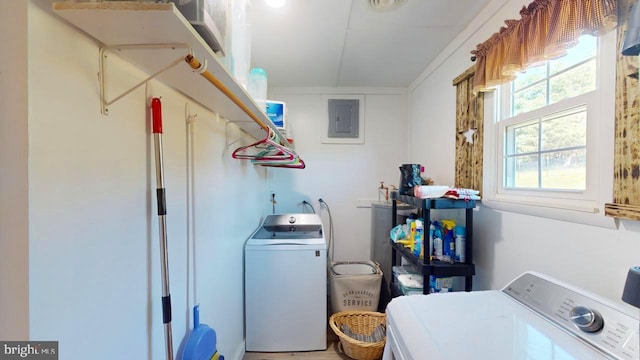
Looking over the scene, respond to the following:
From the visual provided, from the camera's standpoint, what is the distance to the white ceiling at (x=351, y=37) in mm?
1582

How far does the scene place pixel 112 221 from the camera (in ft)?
2.24

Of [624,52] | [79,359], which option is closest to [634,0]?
[624,52]

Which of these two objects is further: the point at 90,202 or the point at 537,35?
the point at 537,35

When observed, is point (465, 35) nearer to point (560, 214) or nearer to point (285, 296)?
point (560, 214)

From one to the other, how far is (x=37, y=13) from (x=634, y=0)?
1.66m

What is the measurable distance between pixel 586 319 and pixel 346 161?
7.87 feet

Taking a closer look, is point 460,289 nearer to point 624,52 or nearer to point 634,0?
A: point 624,52

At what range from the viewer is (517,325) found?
812mm

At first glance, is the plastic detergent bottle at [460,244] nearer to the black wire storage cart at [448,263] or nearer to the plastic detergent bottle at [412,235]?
the black wire storage cart at [448,263]

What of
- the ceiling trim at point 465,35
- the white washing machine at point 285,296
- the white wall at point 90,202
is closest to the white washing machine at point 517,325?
the white wall at point 90,202

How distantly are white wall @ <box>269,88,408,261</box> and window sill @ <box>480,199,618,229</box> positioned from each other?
1582 millimetres

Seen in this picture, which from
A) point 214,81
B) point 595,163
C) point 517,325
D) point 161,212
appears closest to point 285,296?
point 161,212
